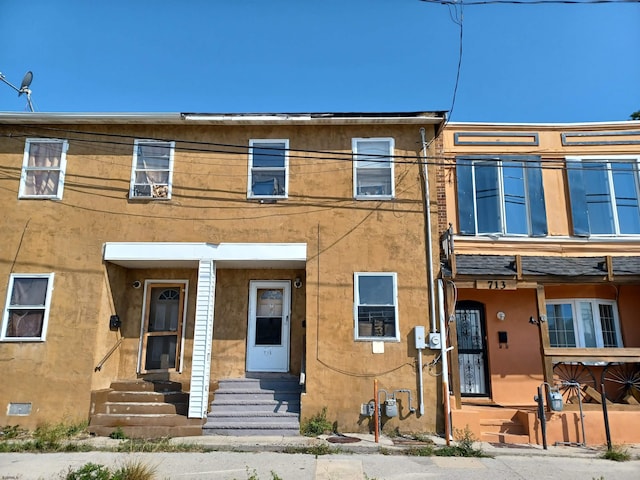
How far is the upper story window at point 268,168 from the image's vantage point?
9977 millimetres

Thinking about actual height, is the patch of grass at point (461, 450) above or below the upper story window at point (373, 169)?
below

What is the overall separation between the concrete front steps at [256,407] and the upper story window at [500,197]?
18.0ft

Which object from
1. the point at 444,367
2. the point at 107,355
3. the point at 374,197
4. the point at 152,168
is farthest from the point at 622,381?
the point at 152,168

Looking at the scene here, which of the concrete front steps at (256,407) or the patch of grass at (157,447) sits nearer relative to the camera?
the patch of grass at (157,447)

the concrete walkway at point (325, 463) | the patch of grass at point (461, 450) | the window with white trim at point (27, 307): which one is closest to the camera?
the concrete walkway at point (325, 463)

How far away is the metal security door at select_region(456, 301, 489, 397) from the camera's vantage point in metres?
10.8

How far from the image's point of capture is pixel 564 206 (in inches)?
433

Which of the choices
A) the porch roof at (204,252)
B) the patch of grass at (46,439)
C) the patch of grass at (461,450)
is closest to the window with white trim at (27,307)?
the porch roof at (204,252)

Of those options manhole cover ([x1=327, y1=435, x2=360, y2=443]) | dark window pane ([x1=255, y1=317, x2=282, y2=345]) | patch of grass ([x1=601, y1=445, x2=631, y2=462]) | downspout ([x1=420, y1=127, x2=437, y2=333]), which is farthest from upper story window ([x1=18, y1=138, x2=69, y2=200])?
patch of grass ([x1=601, y1=445, x2=631, y2=462])

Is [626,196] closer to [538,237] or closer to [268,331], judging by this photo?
[538,237]

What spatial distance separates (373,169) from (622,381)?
23.8 ft

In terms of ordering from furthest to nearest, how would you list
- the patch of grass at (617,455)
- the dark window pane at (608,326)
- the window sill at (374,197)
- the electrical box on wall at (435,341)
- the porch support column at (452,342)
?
1. the dark window pane at (608,326)
2. the window sill at (374,197)
3. the porch support column at (452,342)
4. the electrical box on wall at (435,341)
5. the patch of grass at (617,455)

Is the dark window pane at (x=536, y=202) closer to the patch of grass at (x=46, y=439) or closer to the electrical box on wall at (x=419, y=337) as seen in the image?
the electrical box on wall at (x=419, y=337)

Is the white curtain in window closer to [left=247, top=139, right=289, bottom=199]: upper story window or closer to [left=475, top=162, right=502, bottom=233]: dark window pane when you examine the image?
[left=247, top=139, right=289, bottom=199]: upper story window
